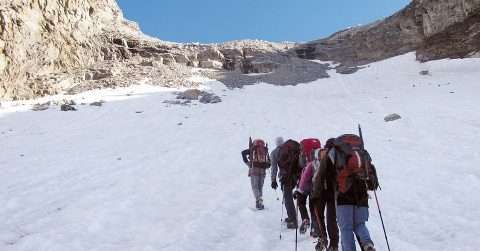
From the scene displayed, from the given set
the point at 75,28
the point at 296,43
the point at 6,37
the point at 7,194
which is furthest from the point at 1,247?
the point at 296,43

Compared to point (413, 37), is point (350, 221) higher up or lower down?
lower down

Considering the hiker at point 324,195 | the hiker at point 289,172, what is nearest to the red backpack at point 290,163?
the hiker at point 289,172

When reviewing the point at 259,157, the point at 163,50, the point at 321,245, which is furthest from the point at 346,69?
the point at 321,245

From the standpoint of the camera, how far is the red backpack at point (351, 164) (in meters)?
5.95

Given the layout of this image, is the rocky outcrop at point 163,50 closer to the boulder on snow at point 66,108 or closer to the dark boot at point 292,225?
the boulder on snow at point 66,108

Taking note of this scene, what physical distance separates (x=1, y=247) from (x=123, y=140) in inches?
540

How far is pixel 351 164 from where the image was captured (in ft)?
19.5

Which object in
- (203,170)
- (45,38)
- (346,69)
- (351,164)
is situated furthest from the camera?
(346,69)

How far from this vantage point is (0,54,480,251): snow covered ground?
29.5 ft

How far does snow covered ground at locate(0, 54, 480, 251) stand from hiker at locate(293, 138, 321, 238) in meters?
0.41

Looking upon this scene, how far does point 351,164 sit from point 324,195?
1292 millimetres

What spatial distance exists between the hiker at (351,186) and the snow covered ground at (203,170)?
1898mm

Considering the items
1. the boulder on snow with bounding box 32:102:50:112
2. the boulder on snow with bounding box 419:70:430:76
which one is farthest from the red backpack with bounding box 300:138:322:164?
the boulder on snow with bounding box 419:70:430:76

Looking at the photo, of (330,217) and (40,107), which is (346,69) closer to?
(40,107)
